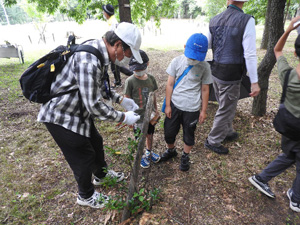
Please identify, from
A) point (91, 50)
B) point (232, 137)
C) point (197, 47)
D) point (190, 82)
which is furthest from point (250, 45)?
point (91, 50)

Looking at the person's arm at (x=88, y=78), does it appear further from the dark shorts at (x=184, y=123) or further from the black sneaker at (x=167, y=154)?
the black sneaker at (x=167, y=154)

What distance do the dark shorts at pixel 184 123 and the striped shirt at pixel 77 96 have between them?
0.93 meters

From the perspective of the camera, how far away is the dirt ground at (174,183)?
7.47 feet

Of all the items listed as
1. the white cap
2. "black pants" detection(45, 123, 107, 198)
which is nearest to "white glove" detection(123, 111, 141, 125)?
"black pants" detection(45, 123, 107, 198)

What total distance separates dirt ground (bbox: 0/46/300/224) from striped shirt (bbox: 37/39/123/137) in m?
1.21

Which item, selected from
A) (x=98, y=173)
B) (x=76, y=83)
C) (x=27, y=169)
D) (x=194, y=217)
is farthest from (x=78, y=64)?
(x=27, y=169)

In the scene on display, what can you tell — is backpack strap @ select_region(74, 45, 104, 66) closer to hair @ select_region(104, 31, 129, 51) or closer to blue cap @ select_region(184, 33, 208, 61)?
hair @ select_region(104, 31, 129, 51)

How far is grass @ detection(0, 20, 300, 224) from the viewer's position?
2.28 meters

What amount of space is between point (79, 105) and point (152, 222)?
58.6 inches

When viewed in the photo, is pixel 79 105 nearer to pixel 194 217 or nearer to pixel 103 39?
pixel 103 39

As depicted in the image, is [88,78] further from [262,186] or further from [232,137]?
[232,137]

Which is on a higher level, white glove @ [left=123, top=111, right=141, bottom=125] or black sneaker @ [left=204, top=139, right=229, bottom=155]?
white glove @ [left=123, top=111, right=141, bottom=125]

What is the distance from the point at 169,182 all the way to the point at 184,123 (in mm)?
882

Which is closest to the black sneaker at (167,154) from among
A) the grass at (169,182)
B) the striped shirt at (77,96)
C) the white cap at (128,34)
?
the grass at (169,182)
